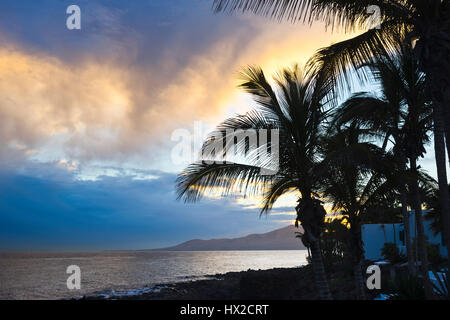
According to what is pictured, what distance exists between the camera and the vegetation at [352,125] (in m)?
6.99

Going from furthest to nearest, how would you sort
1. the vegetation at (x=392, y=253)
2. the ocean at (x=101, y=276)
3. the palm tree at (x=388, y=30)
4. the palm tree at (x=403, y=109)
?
1. the ocean at (x=101, y=276)
2. the vegetation at (x=392, y=253)
3. the palm tree at (x=403, y=109)
4. the palm tree at (x=388, y=30)

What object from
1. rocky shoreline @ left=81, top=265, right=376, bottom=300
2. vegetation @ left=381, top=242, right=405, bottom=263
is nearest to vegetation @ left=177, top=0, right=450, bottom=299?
rocky shoreline @ left=81, top=265, right=376, bottom=300

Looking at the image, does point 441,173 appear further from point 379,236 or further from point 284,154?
point 379,236

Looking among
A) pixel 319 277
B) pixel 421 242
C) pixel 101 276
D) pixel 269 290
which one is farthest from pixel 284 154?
pixel 101 276

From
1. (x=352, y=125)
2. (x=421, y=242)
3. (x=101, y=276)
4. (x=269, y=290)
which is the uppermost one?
(x=352, y=125)

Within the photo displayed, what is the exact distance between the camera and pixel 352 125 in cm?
1184

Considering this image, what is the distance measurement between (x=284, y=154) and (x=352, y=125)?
342 cm

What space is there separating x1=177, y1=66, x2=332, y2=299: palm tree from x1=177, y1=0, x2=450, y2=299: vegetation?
0.08 ft

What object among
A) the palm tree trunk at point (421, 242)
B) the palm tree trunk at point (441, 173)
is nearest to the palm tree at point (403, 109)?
the palm tree trunk at point (421, 242)

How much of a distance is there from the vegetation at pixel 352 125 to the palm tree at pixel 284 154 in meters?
0.03

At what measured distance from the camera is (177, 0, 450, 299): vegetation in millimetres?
6993

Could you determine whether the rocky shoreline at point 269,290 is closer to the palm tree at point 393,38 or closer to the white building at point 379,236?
the white building at point 379,236

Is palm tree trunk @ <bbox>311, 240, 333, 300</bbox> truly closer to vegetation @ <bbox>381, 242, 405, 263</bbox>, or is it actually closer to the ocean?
vegetation @ <bbox>381, 242, 405, 263</bbox>
